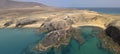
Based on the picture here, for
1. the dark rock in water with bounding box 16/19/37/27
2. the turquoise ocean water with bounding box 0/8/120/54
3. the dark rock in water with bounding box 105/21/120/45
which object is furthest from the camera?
the dark rock in water with bounding box 16/19/37/27

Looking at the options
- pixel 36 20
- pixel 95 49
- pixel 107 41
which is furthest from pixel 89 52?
pixel 36 20

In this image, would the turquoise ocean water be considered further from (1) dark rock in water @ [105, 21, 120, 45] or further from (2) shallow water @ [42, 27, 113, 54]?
(1) dark rock in water @ [105, 21, 120, 45]

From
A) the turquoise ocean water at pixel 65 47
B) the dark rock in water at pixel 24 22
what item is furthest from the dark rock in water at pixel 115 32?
the dark rock in water at pixel 24 22

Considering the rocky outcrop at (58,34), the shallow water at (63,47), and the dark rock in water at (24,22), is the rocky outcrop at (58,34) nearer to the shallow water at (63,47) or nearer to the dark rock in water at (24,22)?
the shallow water at (63,47)

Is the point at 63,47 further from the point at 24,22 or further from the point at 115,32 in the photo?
the point at 24,22

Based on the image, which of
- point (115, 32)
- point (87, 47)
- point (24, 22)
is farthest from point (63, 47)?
point (24, 22)

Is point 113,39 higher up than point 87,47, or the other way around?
point 113,39

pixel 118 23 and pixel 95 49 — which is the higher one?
pixel 118 23

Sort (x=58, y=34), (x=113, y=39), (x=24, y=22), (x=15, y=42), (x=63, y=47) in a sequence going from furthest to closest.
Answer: (x=24, y=22)
(x=15, y=42)
(x=58, y=34)
(x=63, y=47)
(x=113, y=39)

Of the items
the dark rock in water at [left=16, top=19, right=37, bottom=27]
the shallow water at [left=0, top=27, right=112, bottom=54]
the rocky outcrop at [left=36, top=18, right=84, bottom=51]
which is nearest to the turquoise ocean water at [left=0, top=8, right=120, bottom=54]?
the shallow water at [left=0, top=27, right=112, bottom=54]

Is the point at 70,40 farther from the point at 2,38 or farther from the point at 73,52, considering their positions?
the point at 2,38

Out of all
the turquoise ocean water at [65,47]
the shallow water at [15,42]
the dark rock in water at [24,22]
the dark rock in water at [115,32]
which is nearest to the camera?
the turquoise ocean water at [65,47]
